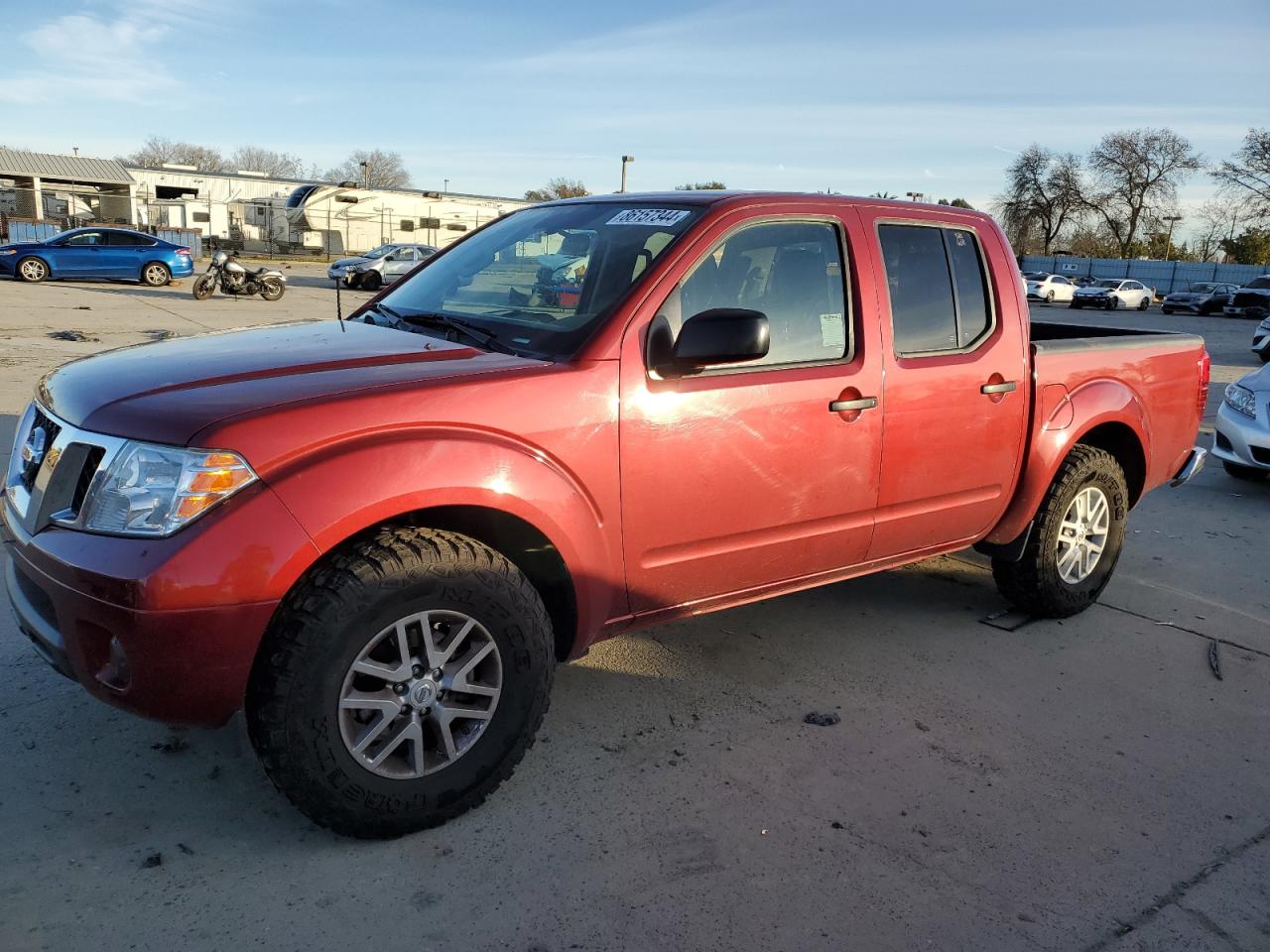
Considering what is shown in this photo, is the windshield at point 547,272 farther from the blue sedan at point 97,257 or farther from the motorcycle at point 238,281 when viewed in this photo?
the blue sedan at point 97,257

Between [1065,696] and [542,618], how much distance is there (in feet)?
7.38

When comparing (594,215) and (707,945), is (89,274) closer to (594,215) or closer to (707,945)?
(594,215)

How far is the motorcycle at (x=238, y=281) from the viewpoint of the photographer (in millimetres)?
20797

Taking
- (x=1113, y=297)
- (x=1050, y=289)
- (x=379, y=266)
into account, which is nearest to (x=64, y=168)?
(x=379, y=266)

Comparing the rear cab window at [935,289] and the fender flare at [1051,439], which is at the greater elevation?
the rear cab window at [935,289]

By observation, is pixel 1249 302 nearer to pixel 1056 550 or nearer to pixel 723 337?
pixel 1056 550

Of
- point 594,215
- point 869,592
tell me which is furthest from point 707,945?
point 869,592

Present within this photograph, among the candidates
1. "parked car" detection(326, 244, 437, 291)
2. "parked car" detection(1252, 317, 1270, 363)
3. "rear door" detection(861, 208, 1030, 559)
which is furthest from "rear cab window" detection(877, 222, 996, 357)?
"parked car" detection(326, 244, 437, 291)

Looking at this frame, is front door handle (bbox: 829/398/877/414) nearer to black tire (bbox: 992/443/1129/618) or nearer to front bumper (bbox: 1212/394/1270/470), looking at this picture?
black tire (bbox: 992/443/1129/618)

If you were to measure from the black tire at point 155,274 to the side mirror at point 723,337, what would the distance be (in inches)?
961

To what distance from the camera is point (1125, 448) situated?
16.2 ft

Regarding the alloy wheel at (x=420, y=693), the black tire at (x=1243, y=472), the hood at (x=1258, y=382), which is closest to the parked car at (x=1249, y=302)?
the hood at (x=1258, y=382)

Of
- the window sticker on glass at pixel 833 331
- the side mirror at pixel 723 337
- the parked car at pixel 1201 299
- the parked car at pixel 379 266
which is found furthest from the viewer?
the parked car at pixel 1201 299

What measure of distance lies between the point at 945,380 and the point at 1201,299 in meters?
40.9
